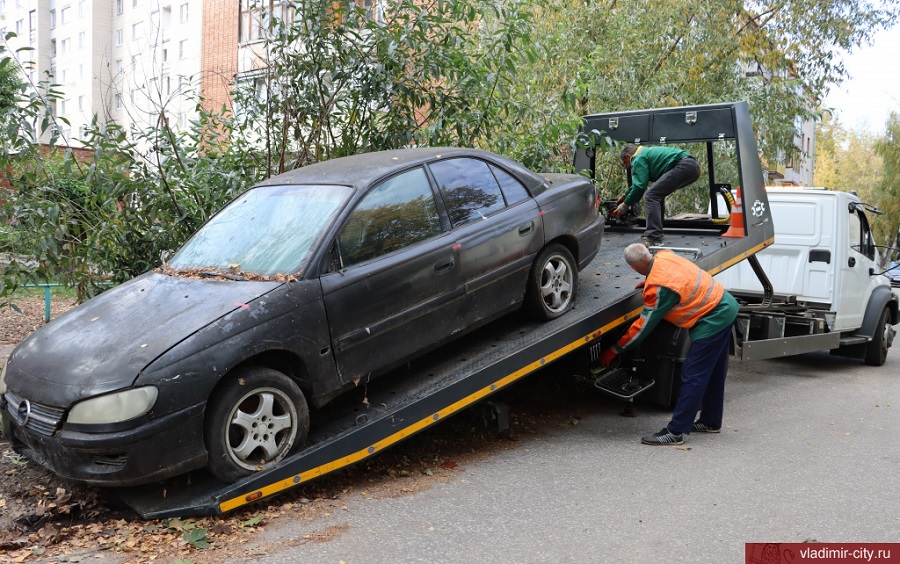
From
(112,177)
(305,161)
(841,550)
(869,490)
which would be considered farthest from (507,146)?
(841,550)

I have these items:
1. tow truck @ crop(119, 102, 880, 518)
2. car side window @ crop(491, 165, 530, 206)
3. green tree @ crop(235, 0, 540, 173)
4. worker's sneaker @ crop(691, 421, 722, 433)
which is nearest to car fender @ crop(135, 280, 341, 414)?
tow truck @ crop(119, 102, 880, 518)

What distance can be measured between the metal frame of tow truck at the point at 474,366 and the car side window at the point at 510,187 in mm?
970

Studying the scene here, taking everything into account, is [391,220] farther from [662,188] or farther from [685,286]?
[662,188]

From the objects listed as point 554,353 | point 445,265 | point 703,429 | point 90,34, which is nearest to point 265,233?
point 445,265

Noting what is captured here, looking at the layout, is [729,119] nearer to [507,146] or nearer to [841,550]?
[507,146]

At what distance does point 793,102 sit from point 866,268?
18.0 ft

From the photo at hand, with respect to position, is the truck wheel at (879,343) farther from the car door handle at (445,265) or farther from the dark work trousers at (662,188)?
the car door handle at (445,265)

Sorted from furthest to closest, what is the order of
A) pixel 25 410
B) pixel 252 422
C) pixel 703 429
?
pixel 703 429, pixel 252 422, pixel 25 410

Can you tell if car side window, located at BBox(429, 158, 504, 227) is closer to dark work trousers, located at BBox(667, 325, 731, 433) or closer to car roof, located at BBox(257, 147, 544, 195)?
car roof, located at BBox(257, 147, 544, 195)

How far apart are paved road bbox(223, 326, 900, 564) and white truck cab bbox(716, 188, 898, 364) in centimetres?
271

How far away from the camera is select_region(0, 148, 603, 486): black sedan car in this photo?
4164 mm

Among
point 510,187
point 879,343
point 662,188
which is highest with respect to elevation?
point 662,188

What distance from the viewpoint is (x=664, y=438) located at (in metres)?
6.20

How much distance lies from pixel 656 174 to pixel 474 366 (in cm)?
366
